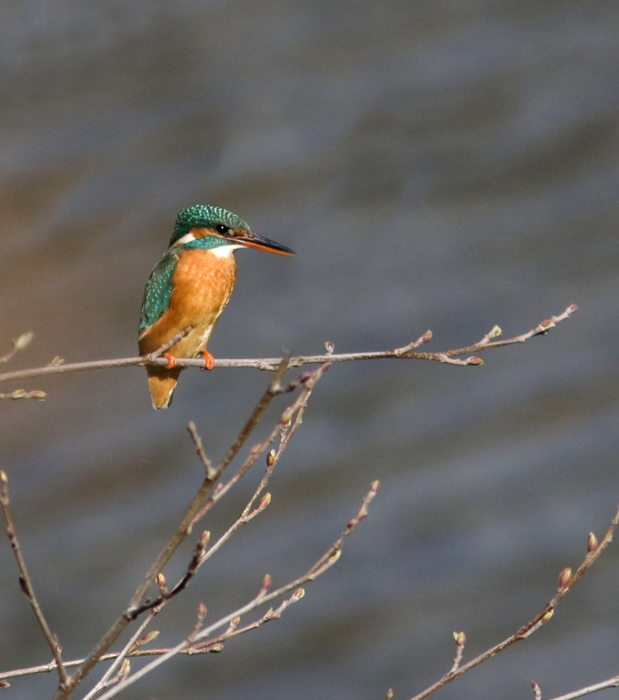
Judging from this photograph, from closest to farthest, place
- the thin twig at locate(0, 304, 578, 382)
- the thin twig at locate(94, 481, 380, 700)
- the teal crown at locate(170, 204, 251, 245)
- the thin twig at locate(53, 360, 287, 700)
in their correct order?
the thin twig at locate(53, 360, 287, 700) → the thin twig at locate(94, 481, 380, 700) → the thin twig at locate(0, 304, 578, 382) → the teal crown at locate(170, 204, 251, 245)

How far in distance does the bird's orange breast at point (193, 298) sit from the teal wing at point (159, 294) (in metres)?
0.01

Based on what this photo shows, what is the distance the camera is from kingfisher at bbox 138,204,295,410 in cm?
252

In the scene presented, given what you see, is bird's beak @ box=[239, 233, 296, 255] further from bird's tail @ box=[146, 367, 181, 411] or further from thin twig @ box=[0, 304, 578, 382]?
thin twig @ box=[0, 304, 578, 382]

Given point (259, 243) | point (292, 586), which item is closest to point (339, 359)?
point (292, 586)

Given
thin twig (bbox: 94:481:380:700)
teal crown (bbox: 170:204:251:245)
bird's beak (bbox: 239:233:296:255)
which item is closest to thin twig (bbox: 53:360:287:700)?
thin twig (bbox: 94:481:380:700)

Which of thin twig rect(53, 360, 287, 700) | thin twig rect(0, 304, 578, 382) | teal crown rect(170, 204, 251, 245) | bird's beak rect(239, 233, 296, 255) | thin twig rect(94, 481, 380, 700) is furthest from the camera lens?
teal crown rect(170, 204, 251, 245)

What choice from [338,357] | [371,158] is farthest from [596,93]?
[338,357]

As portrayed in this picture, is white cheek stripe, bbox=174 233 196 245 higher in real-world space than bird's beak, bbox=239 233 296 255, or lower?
higher

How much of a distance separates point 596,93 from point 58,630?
3.50 meters

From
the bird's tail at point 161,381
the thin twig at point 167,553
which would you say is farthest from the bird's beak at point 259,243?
the thin twig at point 167,553

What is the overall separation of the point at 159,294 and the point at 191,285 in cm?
9

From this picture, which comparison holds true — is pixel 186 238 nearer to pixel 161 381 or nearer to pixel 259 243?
pixel 259 243

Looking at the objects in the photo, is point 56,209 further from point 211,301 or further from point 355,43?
point 211,301

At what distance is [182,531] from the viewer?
1.31 metres
